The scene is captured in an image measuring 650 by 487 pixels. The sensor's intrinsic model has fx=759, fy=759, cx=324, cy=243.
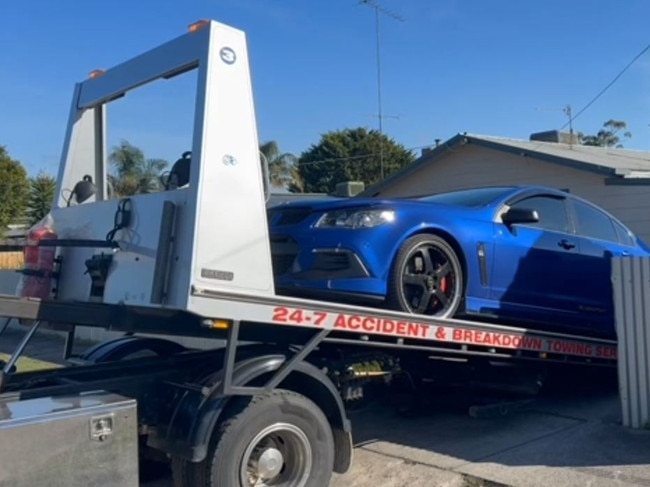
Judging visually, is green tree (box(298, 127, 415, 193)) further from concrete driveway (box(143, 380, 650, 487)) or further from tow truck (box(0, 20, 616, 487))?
tow truck (box(0, 20, 616, 487))

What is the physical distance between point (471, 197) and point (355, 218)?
177 centimetres

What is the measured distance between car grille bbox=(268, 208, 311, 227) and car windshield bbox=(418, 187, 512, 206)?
154 cm

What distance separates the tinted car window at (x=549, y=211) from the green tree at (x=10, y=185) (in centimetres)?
2108

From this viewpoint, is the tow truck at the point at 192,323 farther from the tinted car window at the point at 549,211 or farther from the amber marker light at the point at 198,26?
the tinted car window at the point at 549,211

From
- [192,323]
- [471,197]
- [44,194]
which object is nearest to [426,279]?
[471,197]

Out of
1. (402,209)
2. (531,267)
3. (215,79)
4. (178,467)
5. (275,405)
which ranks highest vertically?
(215,79)

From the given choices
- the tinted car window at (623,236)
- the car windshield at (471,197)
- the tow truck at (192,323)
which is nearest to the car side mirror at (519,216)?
the car windshield at (471,197)

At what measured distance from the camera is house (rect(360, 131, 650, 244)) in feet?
44.1

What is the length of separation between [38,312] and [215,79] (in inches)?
69.7

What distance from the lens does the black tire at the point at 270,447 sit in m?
4.55

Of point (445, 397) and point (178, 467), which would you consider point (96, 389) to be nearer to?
point (178, 467)

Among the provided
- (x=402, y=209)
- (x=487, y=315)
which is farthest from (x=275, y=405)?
(x=487, y=315)

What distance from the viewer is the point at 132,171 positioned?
5461 millimetres

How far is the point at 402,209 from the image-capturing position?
5855 mm
